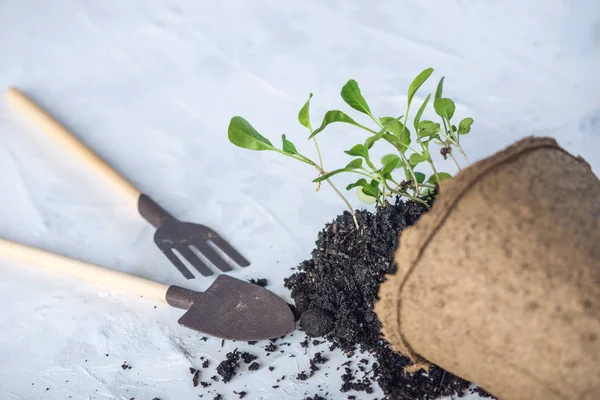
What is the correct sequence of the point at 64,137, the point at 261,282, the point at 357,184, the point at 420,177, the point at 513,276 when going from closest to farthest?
the point at 513,276 → the point at 357,184 → the point at 420,177 → the point at 261,282 → the point at 64,137

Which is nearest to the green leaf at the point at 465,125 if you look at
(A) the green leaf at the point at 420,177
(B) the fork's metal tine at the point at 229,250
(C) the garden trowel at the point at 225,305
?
(A) the green leaf at the point at 420,177

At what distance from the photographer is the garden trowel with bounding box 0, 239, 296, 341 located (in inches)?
58.6

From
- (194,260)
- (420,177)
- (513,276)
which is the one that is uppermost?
(420,177)

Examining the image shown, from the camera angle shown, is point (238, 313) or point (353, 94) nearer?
point (353, 94)

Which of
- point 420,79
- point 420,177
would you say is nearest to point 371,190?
point 420,177

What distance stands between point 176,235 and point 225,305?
31 centimetres

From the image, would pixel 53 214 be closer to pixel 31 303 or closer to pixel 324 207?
pixel 31 303

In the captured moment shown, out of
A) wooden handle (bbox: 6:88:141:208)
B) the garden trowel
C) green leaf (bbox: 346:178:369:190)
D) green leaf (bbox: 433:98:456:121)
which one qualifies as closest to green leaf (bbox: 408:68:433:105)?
green leaf (bbox: 433:98:456:121)

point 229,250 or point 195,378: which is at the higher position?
point 229,250

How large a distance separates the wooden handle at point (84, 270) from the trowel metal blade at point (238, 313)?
103 millimetres

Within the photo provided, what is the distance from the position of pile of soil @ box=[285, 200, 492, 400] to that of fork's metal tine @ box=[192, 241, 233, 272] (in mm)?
249

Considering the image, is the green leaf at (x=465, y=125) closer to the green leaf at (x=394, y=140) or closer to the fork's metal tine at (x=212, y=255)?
the green leaf at (x=394, y=140)

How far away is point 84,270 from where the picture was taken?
5.41 ft

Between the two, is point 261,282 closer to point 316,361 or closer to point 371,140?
point 316,361
